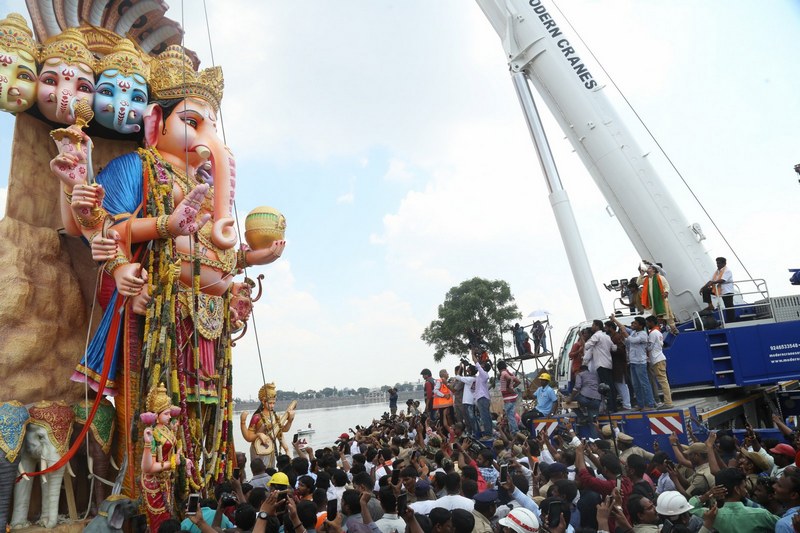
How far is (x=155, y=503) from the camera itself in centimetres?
580

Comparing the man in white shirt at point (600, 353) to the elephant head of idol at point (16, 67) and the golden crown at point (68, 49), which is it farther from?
the elephant head of idol at point (16, 67)

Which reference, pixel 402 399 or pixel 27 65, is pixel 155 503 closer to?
→ pixel 27 65

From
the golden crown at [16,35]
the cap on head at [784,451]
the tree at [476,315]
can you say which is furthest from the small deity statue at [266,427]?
the tree at [476,315]

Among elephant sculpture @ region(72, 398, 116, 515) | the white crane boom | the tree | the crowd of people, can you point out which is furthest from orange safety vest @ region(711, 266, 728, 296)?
the tree

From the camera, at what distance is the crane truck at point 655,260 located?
9.30m

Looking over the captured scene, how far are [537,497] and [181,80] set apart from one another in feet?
21.7

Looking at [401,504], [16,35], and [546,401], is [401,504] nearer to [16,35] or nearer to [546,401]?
[546,401]

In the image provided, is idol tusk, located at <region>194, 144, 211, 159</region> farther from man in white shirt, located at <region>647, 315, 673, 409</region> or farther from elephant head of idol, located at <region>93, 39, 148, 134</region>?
man in white shirt, located at <region>647, 315, 673, 409</region>

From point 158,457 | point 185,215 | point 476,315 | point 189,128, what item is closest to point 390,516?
point 158,457

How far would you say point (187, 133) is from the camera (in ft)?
25.1

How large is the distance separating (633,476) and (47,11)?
27.8 ft

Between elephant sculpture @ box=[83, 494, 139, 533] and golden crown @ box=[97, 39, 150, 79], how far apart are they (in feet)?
16.4

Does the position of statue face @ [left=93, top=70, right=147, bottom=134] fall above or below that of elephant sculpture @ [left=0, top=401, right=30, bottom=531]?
above

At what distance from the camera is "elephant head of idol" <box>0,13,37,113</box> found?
6.64 meters
